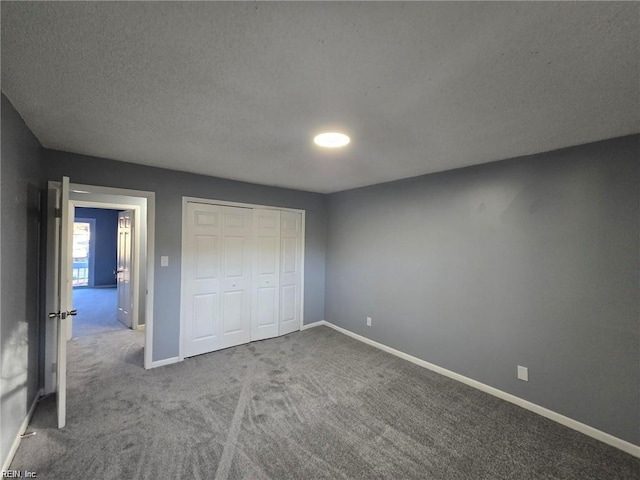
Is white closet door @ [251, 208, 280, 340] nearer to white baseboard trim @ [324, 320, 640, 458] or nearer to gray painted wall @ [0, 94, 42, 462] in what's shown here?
white baseboard trim @ [324, 320, 640, 458]

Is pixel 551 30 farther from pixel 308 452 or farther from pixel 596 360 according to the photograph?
pixel 308 452

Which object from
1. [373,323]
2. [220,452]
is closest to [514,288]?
[373,323]

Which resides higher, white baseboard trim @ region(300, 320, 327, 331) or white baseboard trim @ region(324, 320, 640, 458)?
white baseboard trim @ region(300, 320, 327, 331)

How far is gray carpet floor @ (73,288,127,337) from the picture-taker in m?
4.49

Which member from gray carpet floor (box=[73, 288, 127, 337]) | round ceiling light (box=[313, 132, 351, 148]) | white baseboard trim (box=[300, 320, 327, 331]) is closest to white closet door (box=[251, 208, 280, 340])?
white baseboard trim (box=[300, 320, 327, 331])

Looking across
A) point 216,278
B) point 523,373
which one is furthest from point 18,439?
point 523,373

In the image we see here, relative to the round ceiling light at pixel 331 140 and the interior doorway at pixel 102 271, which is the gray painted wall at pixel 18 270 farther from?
the interior doorway at pixel 102 271

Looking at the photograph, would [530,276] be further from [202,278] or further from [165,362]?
[165,362]

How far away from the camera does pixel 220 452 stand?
6.10 ft

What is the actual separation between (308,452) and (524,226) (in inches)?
107

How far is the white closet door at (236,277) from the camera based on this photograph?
373cm

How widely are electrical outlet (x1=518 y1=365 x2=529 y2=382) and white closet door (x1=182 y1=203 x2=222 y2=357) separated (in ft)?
11.5

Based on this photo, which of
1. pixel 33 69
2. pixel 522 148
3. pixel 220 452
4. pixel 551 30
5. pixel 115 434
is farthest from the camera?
pixel 522 148

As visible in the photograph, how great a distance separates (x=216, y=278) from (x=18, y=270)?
1.93 metres
